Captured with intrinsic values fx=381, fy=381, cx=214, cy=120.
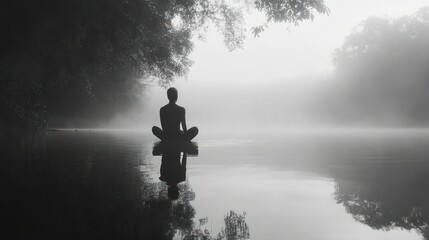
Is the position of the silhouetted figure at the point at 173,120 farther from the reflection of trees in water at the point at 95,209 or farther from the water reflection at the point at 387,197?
the water reflection at the point at 387,197

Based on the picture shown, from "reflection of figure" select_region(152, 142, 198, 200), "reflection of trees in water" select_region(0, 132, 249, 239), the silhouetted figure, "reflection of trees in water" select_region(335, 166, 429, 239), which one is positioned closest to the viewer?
"reflection of trees in water" select_region(0, 132, 249, 239)

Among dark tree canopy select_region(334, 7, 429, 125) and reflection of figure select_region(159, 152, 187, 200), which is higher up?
dark tree canopy select_region(334, 7, 429, 125)

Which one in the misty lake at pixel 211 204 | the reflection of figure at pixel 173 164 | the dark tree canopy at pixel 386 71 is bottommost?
the misty lake at pixel 211 204

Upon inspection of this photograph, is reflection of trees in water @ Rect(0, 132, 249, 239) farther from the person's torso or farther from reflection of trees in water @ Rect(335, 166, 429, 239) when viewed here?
the person's torso

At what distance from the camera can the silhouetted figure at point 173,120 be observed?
1092cm

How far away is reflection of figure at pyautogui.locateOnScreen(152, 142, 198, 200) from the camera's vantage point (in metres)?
5.88

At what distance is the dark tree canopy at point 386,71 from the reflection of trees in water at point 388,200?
55.6 meters

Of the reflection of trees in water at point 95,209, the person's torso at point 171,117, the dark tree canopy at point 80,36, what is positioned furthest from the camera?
the dark tree canopy at point 80,36

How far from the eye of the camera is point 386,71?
57.9 meters

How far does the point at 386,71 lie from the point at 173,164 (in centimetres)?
5696

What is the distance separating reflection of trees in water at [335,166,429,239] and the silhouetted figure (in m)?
5.52

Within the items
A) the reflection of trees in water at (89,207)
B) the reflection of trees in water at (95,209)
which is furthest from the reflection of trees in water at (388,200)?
the reflection of trees in water at (89,207)

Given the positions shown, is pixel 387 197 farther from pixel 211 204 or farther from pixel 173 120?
pixel 173 120

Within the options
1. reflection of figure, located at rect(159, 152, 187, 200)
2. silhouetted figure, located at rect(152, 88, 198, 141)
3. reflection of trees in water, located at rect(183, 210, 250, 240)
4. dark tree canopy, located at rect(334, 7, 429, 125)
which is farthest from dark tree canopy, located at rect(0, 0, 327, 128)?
dark tree canopy, located at rect(334, 7, 429, 125)
